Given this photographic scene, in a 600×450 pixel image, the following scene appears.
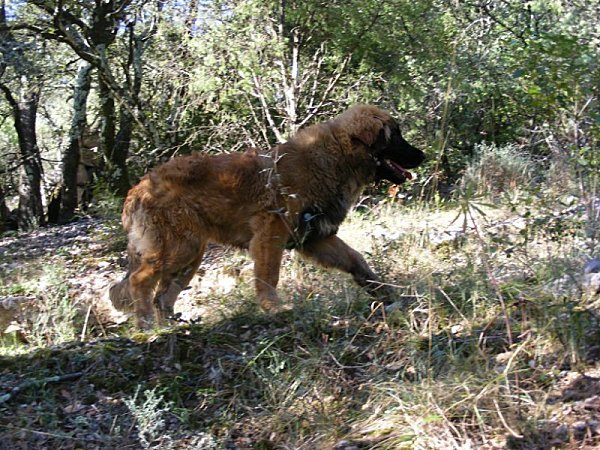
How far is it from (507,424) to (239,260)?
5.13 m

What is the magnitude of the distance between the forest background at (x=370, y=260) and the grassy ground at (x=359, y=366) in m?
0.02

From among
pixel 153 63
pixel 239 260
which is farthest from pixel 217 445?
pixel 153 63

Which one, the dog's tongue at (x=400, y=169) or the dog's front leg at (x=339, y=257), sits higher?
the dog's tongue at (x=400, y=169)

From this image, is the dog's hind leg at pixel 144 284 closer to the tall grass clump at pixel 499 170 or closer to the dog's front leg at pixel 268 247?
the dog's front leg at pixel 268 247

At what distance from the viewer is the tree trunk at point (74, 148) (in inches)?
555

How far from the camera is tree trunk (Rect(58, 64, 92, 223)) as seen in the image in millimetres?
14102

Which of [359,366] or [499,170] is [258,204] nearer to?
[359,366]

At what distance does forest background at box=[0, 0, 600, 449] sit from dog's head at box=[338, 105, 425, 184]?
35 cm

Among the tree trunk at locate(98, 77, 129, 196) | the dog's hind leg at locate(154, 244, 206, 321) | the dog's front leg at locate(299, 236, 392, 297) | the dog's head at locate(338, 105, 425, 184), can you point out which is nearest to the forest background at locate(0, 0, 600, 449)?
the dog's front leg at locate(299, 236, 392, 297)

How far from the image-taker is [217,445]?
169 inches

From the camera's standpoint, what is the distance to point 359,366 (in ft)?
15.6

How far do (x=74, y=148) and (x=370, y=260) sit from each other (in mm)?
10089

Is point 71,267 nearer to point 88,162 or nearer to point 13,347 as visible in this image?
point 13,347

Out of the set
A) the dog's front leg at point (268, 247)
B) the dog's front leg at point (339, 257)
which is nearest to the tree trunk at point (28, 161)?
the dog's front leg at point (268, 247)
